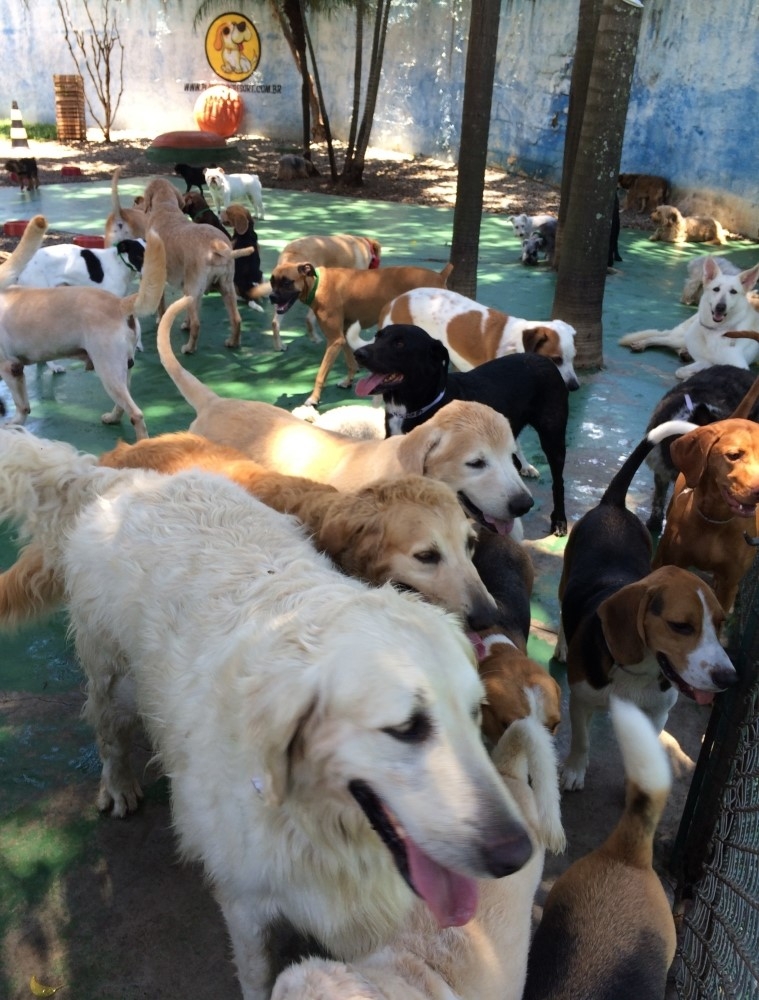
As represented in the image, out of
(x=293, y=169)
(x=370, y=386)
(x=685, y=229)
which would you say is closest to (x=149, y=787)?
(x=370, y=386)

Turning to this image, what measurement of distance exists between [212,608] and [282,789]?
0.61 metres

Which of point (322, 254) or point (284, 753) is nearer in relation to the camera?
point (284, 753)

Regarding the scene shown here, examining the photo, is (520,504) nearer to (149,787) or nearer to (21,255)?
(149,787)

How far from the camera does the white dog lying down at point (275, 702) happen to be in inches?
61.2

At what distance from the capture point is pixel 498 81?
59.6 feet

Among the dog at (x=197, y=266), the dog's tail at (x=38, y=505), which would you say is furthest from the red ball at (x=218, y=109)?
the dog's tail at (x=38, y=505)

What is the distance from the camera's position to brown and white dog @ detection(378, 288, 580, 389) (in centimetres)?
596

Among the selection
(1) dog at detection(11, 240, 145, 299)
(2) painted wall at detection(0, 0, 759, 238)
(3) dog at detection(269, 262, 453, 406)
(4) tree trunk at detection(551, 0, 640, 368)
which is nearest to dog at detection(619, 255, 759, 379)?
(4) tree trunk at detection(551, 0, 640, 368)

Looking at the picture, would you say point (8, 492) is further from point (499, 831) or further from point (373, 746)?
point (499, 831)

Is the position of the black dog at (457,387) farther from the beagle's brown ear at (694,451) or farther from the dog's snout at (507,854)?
the dog's snout at (507,854)

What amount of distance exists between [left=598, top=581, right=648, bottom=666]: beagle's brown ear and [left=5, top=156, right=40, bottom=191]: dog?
13717 millimetres

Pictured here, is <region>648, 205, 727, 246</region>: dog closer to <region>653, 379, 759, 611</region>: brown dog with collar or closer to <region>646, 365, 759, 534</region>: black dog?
<region>646, 365, 759, 534</region>: black dog

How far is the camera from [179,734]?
6.75 ft

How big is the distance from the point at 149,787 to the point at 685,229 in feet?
41.2
